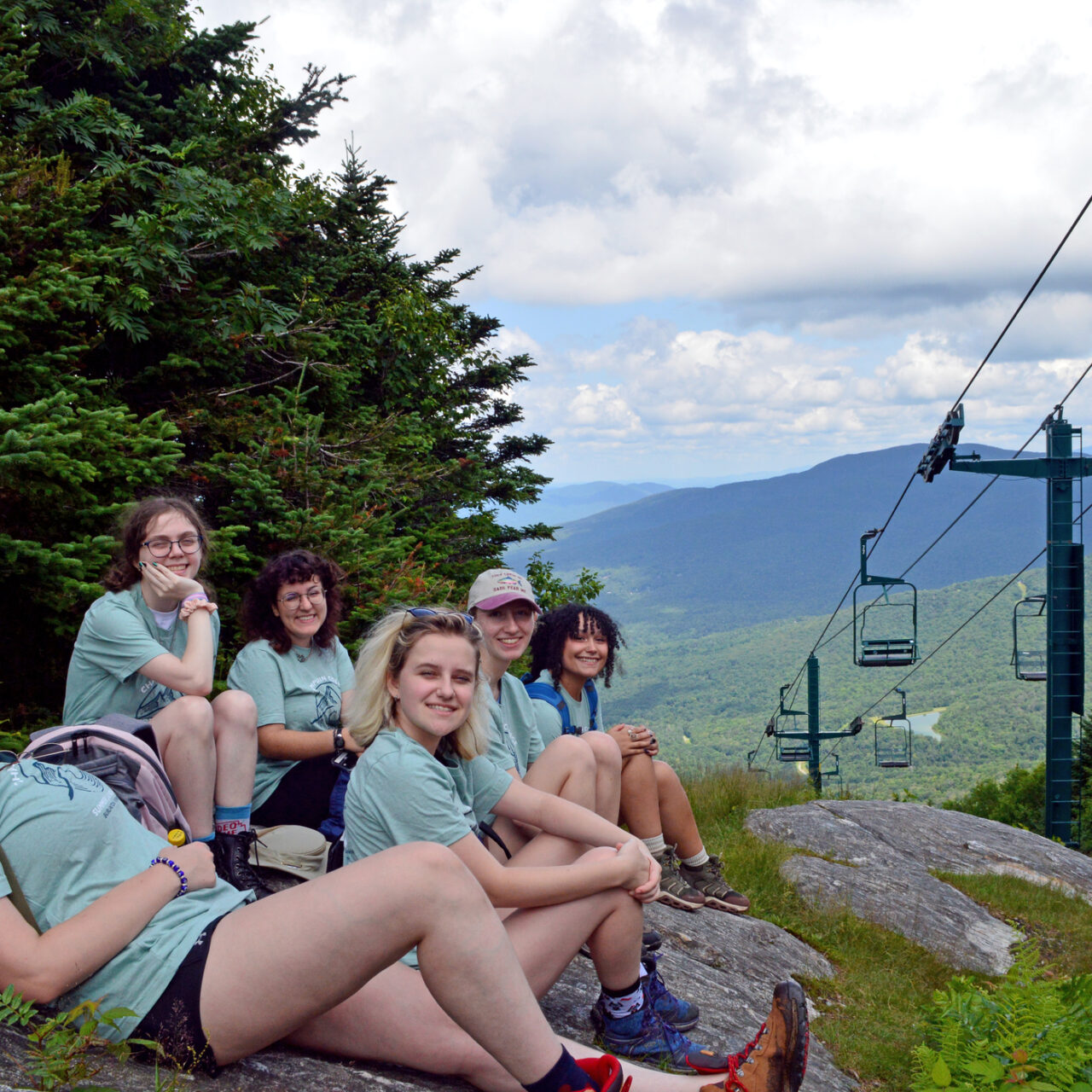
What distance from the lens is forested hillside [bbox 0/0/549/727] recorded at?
496 cm

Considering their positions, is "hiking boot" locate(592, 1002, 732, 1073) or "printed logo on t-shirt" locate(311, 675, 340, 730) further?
"printed logo on t-shirt" locate(311, 675, 340, 730)

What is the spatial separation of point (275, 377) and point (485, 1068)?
22.8 feet

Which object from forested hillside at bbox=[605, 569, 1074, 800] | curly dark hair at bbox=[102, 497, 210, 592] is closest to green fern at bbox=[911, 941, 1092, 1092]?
curly dark hair at bbox=[102, 497, 210, 592]

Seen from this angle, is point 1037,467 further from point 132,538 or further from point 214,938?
point 214,938

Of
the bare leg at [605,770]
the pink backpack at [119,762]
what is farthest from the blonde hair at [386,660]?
the bare leg at [605,770]

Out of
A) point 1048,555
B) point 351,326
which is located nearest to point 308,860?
point 351,326

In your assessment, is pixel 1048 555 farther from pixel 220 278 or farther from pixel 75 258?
pixel 75 258

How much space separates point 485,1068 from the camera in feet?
7.48

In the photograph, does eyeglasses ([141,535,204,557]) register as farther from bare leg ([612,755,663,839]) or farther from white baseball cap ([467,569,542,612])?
bare leg ([612,755,663,839])

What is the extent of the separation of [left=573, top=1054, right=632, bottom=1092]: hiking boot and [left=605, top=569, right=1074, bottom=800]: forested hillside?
293ft

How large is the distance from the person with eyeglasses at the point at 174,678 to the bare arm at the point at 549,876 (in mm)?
1138

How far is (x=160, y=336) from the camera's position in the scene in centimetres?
750

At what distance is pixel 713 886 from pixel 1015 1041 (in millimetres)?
1854

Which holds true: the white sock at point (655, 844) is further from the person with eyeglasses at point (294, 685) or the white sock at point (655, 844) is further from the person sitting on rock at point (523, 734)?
the person with eyeglasses at point (294, 685)
